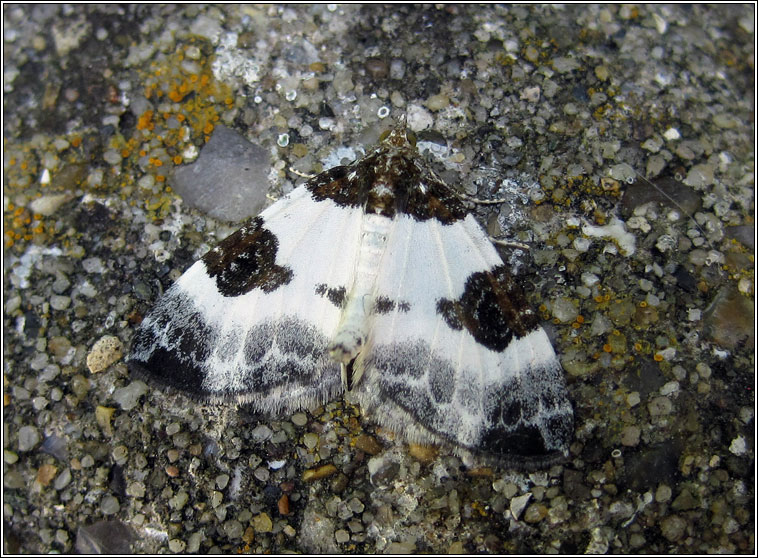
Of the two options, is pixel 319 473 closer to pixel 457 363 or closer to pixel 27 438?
pixel 457 363

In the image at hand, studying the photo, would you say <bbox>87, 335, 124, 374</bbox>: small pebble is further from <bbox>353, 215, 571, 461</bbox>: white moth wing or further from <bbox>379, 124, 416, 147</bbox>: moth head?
<bbox>379, 124, 416, 147</bbox>: moth head

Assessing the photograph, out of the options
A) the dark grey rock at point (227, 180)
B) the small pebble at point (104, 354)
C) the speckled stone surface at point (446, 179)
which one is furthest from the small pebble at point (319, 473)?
the dark grey rock at point (227, 180)

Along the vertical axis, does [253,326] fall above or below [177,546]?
above

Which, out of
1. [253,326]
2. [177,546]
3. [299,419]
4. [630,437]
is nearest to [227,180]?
[253,326]

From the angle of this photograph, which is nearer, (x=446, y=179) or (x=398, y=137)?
(x=398, y=137)

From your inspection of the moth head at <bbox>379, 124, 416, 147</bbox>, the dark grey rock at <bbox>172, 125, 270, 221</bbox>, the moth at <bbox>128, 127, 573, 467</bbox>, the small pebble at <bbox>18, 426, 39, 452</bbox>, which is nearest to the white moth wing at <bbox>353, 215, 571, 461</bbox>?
the moth at <bbox>128, 127, 573, 467</bbox>
